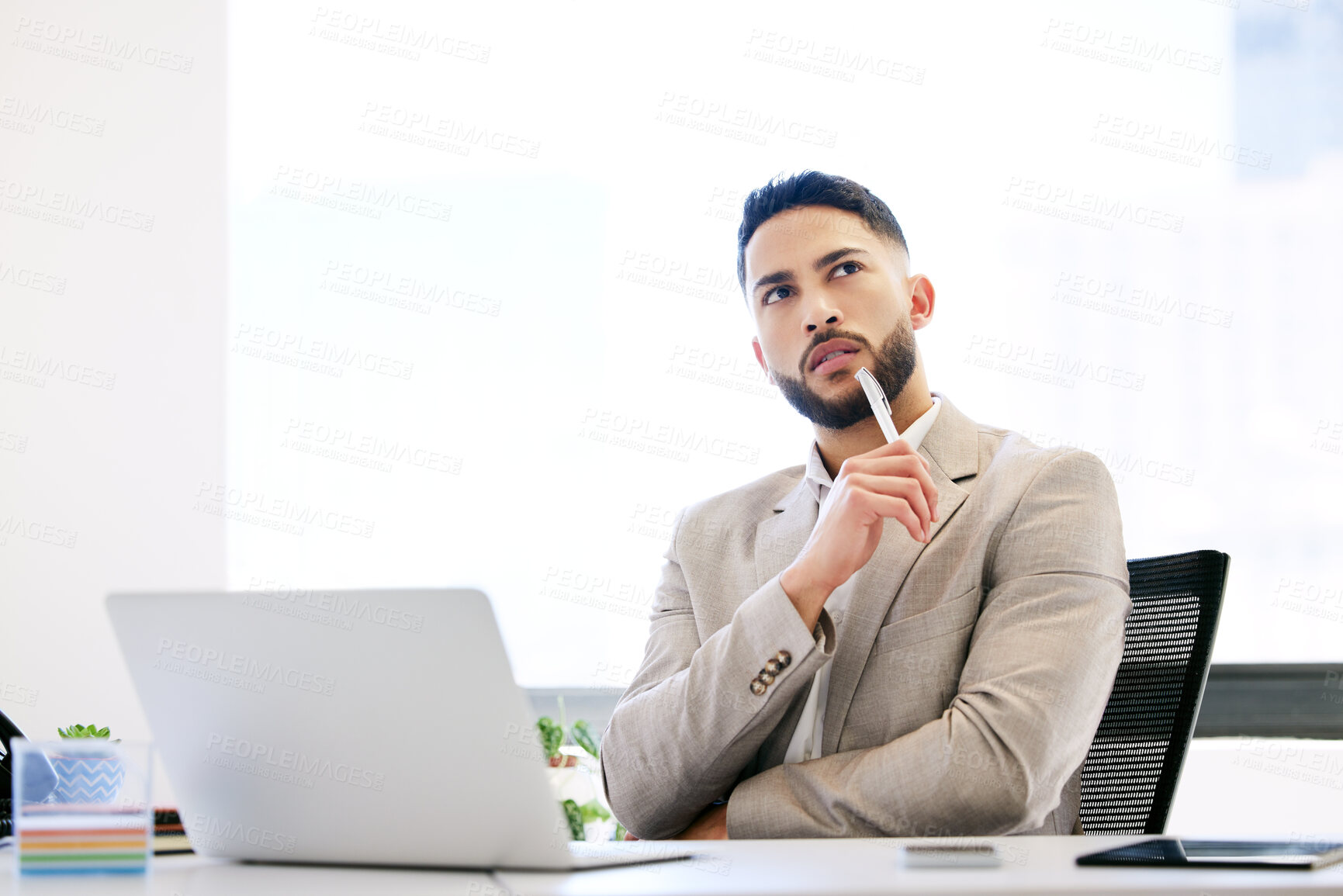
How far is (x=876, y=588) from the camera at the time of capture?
143 centimetres

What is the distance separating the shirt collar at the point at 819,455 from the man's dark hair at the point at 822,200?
0.28 m

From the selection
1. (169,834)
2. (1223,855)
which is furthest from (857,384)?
(169,834)

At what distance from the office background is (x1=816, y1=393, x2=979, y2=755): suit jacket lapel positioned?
113cm

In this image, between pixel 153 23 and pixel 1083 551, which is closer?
pixel 1083 551

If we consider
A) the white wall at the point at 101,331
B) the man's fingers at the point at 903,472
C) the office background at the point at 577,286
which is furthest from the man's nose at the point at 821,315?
the white wall at the point at 101,331

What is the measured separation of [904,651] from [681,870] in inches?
26.0

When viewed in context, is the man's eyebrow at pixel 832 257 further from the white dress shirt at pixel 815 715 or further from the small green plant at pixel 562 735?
the small green plant at pixel 562 735

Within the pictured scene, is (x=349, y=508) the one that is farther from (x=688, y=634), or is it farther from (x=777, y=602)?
(x=777, y=602)

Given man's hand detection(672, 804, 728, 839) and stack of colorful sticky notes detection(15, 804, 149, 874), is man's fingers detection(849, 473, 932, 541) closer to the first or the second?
man's hand detection(672, 804, 728, 839)

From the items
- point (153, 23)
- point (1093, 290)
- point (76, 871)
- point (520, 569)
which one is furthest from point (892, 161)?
point (76, 871)

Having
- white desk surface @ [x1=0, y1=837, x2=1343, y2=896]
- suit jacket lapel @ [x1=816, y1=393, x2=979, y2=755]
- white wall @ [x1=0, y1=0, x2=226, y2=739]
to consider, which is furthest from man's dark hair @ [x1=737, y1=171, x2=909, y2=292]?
white wall @ [x1=0, y1=0, x2=226, y2=739]

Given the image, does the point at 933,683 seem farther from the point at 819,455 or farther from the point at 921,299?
the point at 921,299

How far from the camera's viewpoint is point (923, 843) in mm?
907

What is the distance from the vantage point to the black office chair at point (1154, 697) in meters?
1.36
